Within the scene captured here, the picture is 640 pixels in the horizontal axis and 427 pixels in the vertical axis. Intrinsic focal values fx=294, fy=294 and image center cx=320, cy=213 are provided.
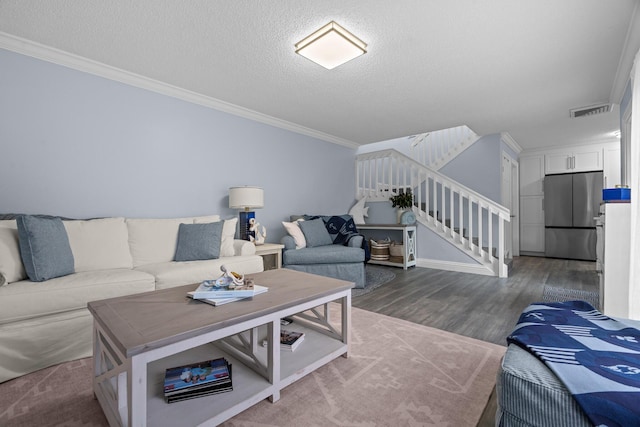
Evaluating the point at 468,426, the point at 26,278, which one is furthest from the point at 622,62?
the point at 26,278

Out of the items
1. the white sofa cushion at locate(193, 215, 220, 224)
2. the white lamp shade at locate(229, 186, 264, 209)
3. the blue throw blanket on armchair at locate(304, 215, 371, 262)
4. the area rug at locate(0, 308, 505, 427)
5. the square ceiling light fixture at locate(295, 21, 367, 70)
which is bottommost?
the area rug at locate(0, 308, 505, 427)

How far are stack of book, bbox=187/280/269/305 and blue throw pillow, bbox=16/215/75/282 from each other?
1.12 meters

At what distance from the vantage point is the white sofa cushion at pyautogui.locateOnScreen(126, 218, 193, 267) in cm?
262

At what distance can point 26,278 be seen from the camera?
1.95 m

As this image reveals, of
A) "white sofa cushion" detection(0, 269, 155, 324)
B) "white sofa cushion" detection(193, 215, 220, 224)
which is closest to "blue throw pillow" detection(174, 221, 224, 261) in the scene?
"white sofa cushion" detection(193, 215, 220, 224)

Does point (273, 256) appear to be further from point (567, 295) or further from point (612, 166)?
point (612, 166)

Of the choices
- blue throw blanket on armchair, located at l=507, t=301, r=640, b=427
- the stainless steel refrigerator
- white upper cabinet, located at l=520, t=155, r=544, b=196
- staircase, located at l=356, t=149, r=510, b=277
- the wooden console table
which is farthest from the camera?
white upper cabinet, located at l=520, t=155, r=544, b=196

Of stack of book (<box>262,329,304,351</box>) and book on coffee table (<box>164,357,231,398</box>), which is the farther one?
stack of book (<box>262,329,304,351</box>)

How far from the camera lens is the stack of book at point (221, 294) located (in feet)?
4.85

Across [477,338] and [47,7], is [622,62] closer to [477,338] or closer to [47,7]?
[477,338]

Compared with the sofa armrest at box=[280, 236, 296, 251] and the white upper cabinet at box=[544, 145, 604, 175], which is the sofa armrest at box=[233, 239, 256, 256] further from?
the white upper cabinet at box=[544, 145, 604, 175]

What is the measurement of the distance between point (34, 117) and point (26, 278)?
134 centimetres

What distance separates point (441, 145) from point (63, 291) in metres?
5.84

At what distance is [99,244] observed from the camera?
2.33m
